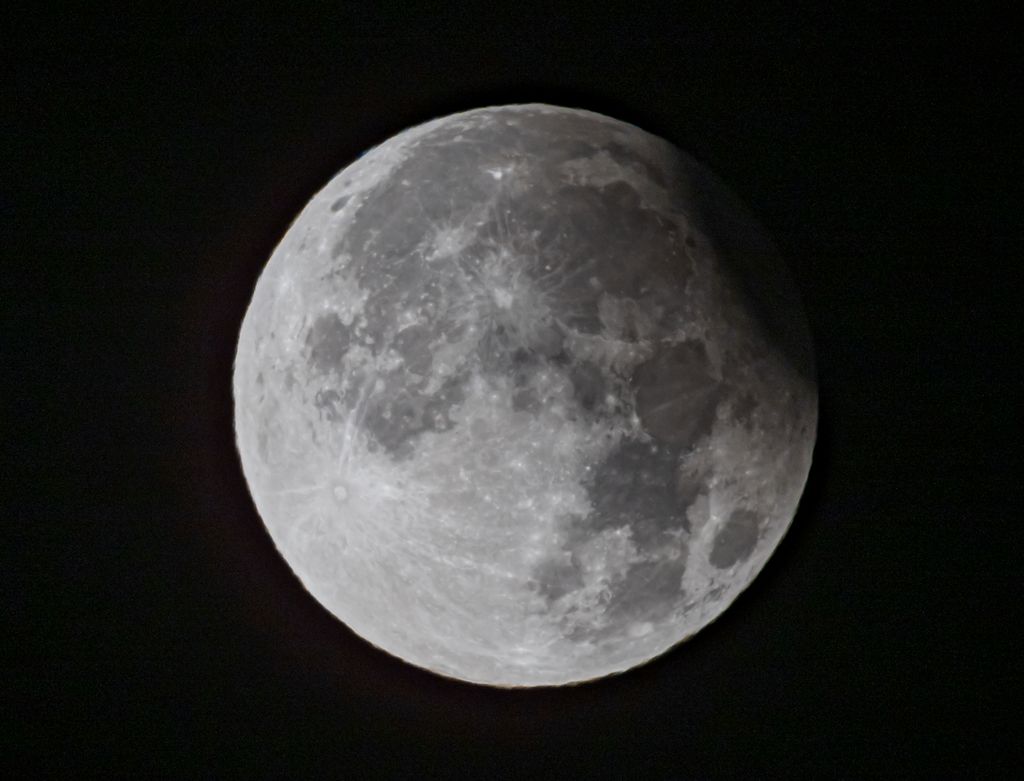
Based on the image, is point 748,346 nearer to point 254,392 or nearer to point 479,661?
point 479,661

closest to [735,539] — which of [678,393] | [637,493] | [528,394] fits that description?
[637,493]

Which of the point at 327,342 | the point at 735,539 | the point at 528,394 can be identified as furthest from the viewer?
the point at 735,539

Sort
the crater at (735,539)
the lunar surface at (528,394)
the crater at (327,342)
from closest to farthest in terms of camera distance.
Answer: the lunar surface at (528,394) < the crater at (327,342) < the crater at (735,539)

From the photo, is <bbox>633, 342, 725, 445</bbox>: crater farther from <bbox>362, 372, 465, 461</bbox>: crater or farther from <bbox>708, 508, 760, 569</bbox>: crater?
<bbox>362, 372, 465, 461</bbox>: crater

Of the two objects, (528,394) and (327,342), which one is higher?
(327,342)

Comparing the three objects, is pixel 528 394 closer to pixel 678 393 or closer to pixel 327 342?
pixel 678 393

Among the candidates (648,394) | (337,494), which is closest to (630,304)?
(648,394)

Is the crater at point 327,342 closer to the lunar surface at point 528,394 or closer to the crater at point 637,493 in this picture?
the lunar surface at point 528,394

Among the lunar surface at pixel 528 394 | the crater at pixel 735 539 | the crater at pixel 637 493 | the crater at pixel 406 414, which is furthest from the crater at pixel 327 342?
the crater at pixel 735 539

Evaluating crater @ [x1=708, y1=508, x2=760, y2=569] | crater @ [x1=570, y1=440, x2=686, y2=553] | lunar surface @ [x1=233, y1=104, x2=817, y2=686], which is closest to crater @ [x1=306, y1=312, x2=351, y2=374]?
lunar surface @ [x1=233, y1=104, x2=817, y2=686]
